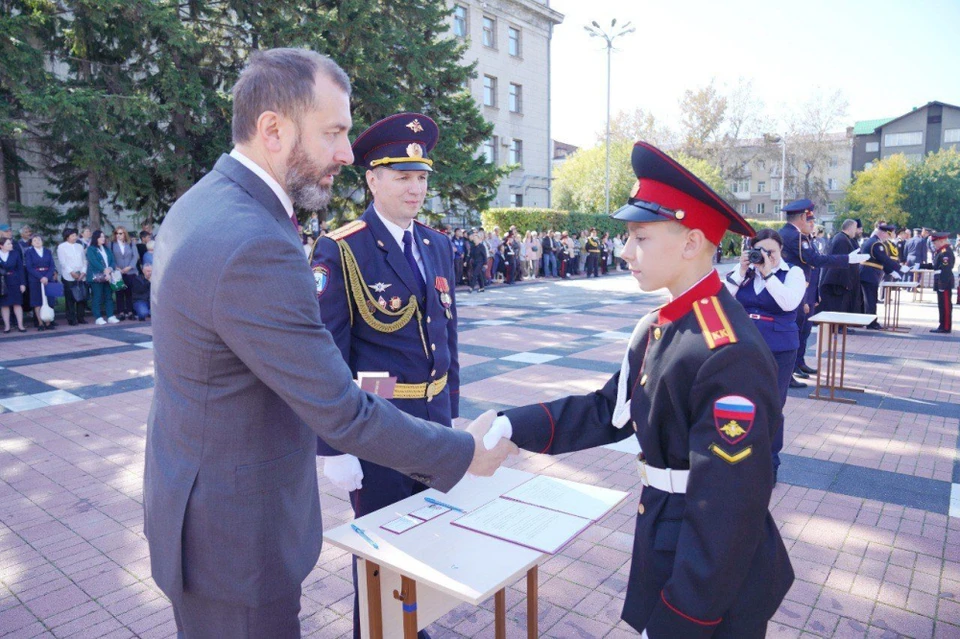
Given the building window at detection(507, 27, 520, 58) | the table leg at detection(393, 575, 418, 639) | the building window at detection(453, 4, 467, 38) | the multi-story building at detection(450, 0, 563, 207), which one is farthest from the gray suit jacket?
the building window at detection(507, 27, 520, 58)

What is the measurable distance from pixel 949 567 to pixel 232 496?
3710 millimetres

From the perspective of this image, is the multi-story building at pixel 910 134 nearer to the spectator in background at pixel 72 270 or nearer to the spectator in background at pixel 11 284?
the spectator in background at pixel 72 270

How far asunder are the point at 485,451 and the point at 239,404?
740mm

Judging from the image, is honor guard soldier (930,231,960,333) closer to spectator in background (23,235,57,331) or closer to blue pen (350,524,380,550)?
blue pen (350,524,380,550)

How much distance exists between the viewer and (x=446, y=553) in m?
1.73

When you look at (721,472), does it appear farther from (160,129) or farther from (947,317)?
(160,129)

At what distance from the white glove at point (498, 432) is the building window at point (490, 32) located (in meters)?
36.3

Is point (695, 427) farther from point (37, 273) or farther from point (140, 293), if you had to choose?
point (140, 293)

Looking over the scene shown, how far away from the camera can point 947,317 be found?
11938 millimetres

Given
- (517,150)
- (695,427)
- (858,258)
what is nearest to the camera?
(695,427)

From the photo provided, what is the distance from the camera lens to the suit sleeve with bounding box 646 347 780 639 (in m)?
1.54

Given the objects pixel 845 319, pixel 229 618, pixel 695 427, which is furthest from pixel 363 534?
pixel 845 319

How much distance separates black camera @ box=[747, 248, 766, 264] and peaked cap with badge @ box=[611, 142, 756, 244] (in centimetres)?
367

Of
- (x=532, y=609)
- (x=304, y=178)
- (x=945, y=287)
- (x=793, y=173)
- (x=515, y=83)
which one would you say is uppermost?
(x=515, y=83)
